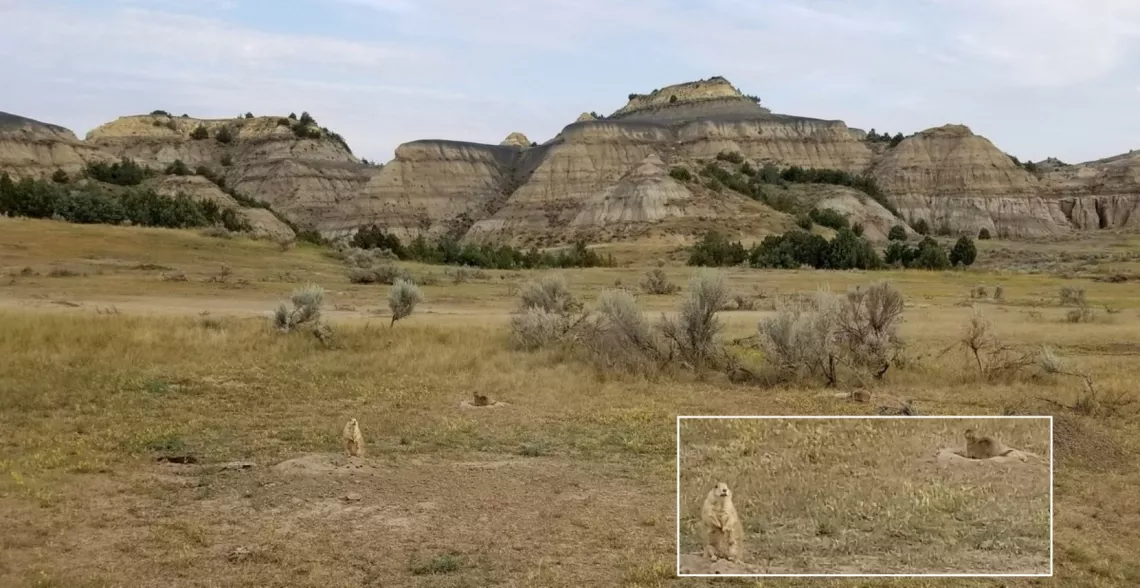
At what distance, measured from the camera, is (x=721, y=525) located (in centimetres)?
445

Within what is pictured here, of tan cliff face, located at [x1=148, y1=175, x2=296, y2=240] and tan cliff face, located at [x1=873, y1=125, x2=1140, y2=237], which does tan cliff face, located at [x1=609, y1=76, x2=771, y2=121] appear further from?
tan cliff face, located at [x1=148, y1=175, x2=296, y2=240]

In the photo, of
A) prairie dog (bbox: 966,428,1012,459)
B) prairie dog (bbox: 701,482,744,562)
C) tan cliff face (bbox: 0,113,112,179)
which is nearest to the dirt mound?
prairie dog (bbox: 701,482,744,562)

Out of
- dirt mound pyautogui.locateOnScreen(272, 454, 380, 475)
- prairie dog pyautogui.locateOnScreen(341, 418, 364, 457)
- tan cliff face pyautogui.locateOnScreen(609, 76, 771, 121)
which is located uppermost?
tan cliff face pyautogui.locateOnScreen(609, 76, 771, 121)

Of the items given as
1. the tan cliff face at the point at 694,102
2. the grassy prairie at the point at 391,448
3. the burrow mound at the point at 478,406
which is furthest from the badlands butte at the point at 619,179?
the burrow mound at the point at 478,406

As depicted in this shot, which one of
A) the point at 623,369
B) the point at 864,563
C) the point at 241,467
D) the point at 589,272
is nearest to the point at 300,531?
the point at 241,467

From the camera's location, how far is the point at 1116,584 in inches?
235

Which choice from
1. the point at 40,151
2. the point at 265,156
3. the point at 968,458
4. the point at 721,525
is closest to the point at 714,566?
the point at 721,525

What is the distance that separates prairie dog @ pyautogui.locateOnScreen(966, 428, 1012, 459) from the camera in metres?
4.34

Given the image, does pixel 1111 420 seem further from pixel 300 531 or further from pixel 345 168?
pixel 345 168

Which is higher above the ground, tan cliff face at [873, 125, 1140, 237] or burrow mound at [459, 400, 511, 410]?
tan cliff face at [873, 125, 1140, 237]

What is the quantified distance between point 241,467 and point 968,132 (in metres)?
103

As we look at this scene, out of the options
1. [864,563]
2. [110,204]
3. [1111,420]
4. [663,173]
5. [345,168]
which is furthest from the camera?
[345,168]

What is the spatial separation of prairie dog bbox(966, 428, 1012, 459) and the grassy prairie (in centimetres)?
78

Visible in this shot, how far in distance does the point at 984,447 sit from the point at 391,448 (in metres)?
6.87
